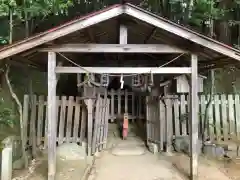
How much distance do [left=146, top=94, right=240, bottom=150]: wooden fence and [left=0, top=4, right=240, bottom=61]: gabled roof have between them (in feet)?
11.9

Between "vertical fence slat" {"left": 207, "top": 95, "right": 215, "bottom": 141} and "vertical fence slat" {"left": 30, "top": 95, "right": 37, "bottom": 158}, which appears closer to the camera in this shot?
"vertical fence slat" {"left": 30, "top": 95, "right": 37, "bottom": 158}

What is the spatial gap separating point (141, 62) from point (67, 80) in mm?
4617

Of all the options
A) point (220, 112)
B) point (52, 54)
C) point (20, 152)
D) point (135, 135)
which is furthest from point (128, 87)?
point (52, 54)

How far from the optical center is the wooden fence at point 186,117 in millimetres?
9898

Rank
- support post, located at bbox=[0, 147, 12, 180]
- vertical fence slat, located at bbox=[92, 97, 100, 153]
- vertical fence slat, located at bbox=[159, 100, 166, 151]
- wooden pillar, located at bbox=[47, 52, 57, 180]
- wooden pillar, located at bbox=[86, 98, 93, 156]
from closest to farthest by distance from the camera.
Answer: support post, located at bbox=[0, 147, 12, 180] → wooden pillar, located at bbox=[47, 52, 57, 180] → wooden pillar, located at bbox=[86, 98, 93, 156] → vertical fence slat, located at bbox=[92, 97, 100, 153] → vertical fence slat, located at bbox=[159, 100, 166, 151]

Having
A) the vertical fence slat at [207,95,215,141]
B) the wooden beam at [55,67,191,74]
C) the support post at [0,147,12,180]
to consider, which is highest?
the wooden beam at [55,67,191,74]

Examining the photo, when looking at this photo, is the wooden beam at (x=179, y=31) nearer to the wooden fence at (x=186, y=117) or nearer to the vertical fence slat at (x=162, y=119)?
the wooden fence at (x=186, y=117)

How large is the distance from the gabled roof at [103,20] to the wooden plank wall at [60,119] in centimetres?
325

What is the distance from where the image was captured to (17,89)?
12086 millimetres

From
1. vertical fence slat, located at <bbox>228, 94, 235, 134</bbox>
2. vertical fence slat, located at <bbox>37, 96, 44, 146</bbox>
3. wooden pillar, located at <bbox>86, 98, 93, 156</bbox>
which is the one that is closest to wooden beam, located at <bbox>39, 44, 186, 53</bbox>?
wooden pillar, located at <bbox>86, 98, 93, 156</bbox>

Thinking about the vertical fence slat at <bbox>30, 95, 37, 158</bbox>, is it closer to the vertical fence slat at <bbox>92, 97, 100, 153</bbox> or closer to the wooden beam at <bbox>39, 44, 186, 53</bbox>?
the vertical fence slat at <bbox>92, 97, 100, 153</bbox>

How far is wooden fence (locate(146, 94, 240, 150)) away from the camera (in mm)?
9898

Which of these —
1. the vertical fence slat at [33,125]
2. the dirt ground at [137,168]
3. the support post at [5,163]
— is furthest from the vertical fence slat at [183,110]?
the support post at [5,163]

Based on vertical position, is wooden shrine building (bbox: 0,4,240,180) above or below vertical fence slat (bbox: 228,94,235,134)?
above
